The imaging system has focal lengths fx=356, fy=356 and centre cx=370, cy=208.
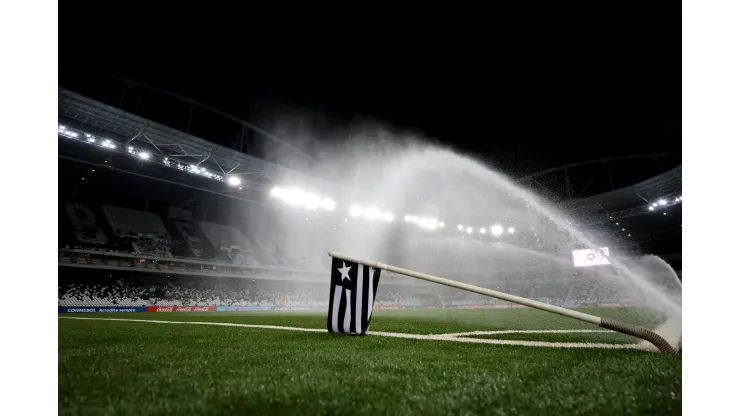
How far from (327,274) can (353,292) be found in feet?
120

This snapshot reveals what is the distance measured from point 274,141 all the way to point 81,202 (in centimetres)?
1817

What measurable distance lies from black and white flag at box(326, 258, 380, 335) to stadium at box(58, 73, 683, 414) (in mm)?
224

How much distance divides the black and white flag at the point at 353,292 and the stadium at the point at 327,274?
22cm

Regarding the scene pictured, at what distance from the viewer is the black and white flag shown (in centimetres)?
554

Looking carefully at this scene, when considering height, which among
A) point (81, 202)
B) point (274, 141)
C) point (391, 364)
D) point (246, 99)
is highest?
point (246, 99)

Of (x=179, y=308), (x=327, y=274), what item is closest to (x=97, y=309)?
(x=179, y=308)

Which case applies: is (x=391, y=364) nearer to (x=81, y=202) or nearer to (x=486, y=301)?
(x=81, y=202)

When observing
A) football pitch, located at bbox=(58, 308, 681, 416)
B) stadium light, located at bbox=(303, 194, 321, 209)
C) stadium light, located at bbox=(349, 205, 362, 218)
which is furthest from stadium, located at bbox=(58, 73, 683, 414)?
stadium light, located at bbox=(303, 194, 321, 209)

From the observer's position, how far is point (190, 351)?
15.5 ft

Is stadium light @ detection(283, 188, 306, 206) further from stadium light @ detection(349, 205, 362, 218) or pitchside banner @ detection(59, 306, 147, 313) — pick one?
pitchside banner @ detection(59, 306, 147, 313)

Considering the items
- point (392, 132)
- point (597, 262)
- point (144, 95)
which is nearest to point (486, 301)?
point (597, 262)

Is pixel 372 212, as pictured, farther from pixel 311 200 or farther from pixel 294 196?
pixel 294 196

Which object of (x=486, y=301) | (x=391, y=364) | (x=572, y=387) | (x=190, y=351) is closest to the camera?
(x=572, y=387)

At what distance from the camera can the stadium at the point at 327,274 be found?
8.73 ft
